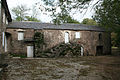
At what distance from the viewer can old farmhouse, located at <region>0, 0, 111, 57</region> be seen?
19.6 m

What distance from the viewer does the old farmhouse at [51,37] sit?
19.6 m

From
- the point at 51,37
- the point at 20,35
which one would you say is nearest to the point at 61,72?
the point at 51,37

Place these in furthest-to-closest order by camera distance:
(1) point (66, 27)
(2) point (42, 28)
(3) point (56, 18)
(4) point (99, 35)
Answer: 1. (4) point (99, 35)
2. (1) point (66, 27)
3. (2) point (42, 28)
4. (3) point (56, 18)

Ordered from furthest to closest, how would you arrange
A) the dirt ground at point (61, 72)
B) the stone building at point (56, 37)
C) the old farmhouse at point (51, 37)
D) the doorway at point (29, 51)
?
the doorway at point (29, 51)
the stone building at point (56, 37)
the old farmhouse at point (51, 37)
the dirt ground at point (61, 72)

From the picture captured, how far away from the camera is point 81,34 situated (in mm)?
22281

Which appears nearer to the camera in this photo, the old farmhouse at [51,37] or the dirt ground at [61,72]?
the dirt ground at [61,72]

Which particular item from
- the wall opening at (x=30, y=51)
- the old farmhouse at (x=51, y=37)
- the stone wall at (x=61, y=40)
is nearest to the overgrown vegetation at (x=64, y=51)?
the old farmhouse at (x=51, y=37)

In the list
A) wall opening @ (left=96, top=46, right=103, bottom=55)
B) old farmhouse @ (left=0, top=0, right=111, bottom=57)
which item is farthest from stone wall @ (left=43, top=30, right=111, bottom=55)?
wall opening @ (left=96, top=46, right=103, bottom=55)

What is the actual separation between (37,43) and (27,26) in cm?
391

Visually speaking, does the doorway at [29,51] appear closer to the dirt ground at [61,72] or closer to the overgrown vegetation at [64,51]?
the overgrown vegetation at [64,51]

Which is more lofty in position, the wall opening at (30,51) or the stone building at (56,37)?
the stone building at (56,37)

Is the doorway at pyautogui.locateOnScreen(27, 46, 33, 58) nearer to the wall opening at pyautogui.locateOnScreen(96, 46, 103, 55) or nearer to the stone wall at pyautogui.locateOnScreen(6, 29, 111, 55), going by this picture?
the stone wall at pyautogui.locateOnScreen(6, 29, 111, 55)

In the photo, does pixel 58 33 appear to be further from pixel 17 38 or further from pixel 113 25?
pixel 113 25

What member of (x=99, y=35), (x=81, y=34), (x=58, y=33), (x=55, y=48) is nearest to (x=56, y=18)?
(x=55, y=48)
